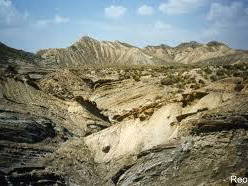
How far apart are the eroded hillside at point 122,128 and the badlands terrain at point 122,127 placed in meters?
0.04

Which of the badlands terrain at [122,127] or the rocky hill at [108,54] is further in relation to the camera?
the rocky hill at [108,54]

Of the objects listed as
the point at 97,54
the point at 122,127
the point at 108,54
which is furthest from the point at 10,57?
the point at 108,54

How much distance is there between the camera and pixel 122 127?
19.3m

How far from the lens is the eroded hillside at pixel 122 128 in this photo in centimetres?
1329

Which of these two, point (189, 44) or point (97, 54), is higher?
point (189, 44)

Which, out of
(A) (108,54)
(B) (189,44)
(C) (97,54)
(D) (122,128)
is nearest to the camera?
(D) (122,128)

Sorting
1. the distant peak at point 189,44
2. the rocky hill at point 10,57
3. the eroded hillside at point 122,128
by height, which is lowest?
the eroded hillside at point 122,128

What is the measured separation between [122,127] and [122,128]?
0.09 m

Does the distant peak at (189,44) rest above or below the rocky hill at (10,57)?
above

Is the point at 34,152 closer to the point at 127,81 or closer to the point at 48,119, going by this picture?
the point at 48,119

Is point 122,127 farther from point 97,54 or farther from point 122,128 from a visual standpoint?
point 97,54

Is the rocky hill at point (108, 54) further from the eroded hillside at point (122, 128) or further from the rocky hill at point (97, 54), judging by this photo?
the eroded hillside at point (122, 128)

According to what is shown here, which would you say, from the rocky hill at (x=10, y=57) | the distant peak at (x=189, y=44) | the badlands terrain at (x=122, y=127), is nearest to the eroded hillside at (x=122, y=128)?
the badlands terrain at (x=122, y=127)

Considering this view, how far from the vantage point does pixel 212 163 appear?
12.7m
